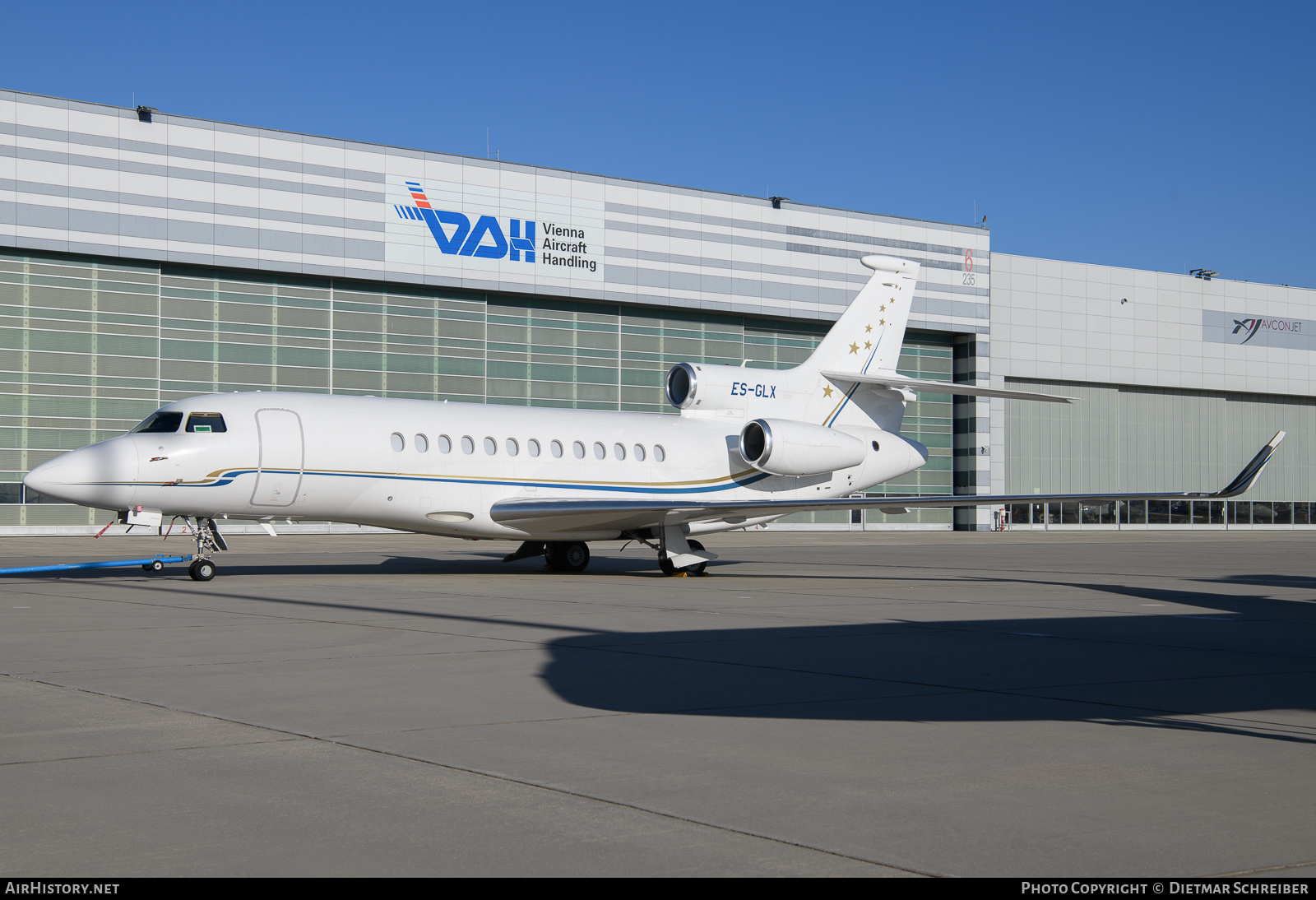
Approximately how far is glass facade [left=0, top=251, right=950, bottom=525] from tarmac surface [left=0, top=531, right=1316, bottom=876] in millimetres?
31135

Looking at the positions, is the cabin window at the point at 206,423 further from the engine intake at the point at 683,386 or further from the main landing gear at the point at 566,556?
the engine intake at the point at 683,386

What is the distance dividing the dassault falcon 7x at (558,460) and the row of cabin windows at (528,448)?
34 millimetres

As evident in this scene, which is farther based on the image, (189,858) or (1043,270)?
(1043,270)

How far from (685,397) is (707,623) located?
44.5 ft

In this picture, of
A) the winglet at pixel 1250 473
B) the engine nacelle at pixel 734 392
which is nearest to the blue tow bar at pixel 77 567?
the engine nacelle at pixel 734 392

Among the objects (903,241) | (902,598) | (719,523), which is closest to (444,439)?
(719,523)

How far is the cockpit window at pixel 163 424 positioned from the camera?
62.7ft

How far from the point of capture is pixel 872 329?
27219 mm

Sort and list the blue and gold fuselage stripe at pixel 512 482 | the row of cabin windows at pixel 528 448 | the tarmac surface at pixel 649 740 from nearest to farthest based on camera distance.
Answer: the tarmac surface at pixel 649 740 → the blue and gold fuselage stripe at pixel 512 482 → the row of cabin windows at pixel 528 448

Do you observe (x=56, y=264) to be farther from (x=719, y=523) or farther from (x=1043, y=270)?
(x=1043, y=270)

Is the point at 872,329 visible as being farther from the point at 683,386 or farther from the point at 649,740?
the point at 649,740

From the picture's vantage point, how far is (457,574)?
2234cm

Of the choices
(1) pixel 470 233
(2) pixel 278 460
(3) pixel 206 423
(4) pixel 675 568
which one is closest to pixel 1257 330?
(1) pixel 470 233

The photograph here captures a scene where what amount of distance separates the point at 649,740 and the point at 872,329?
859 inches
